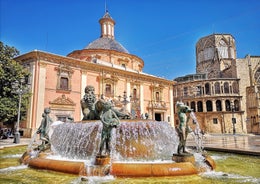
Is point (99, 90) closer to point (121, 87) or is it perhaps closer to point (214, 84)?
point (121, 87)

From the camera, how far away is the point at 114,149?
601 cm

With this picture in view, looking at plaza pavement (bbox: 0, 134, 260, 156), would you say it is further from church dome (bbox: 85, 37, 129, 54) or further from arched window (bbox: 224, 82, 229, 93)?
arched window (bbox: 224, 82, 229, 93)

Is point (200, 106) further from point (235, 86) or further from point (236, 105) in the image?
point (235, 86)

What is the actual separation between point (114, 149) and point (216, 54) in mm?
46331

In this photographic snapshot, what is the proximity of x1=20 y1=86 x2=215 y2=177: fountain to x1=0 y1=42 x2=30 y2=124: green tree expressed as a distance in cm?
915

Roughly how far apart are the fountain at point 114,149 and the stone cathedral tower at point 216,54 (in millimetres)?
42070

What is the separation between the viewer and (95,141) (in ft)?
20.5

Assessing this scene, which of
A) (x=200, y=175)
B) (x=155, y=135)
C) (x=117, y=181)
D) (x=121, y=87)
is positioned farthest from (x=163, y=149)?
(x=121, y=87)

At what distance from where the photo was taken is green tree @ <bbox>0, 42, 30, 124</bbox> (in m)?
14.9

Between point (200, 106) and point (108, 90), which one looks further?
point (200, 106)

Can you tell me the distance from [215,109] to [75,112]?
2610 cm

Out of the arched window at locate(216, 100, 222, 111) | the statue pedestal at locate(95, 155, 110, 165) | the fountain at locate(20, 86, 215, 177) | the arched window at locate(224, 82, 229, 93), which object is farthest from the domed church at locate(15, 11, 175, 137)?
the arched window at locate(224, 82, 229, 93)

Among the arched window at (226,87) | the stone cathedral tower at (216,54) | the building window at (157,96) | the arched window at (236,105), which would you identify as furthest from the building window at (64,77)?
the stone cathedral tower at (216,54)

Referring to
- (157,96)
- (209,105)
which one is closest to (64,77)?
(157,96)
